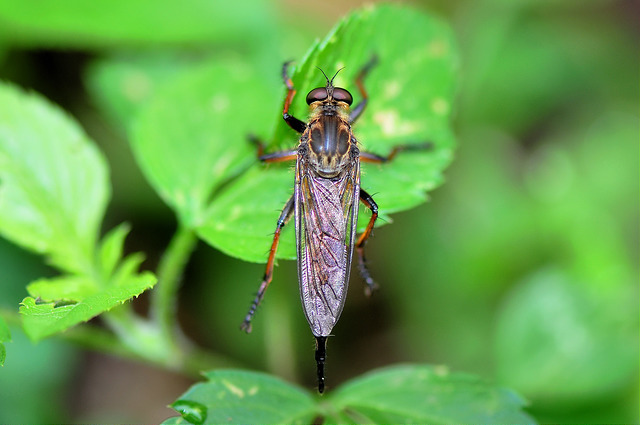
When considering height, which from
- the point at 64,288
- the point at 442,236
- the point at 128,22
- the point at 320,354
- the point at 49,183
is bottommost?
the point at 320,354

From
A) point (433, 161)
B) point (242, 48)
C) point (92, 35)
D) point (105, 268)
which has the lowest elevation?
point (105, 268)

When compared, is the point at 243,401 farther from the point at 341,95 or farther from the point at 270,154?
the point at 341,95

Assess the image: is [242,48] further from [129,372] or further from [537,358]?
[537,358]

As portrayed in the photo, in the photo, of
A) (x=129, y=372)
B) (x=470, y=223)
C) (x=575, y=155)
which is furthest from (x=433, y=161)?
(x=129, y=372)

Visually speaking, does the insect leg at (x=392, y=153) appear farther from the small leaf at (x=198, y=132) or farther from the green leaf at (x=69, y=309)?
the green leaf at (x=69, y=309)

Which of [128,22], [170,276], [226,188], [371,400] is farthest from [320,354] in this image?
[128,22]

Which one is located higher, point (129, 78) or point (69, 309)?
point (129, 78)
